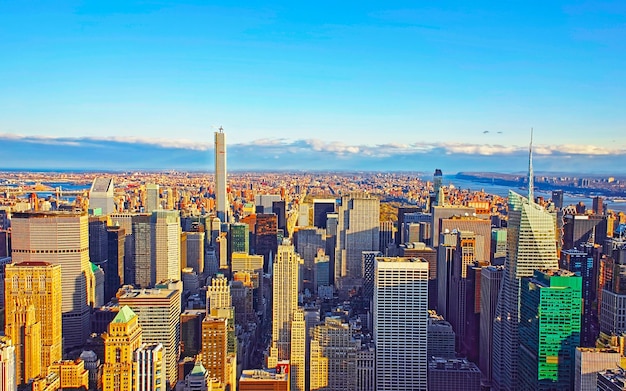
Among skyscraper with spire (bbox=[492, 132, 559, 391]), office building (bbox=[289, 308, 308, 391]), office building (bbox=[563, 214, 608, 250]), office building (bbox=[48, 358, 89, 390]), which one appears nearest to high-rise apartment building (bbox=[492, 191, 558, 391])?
skyscraper with spire (bbox=[492, 132, 559, 391])

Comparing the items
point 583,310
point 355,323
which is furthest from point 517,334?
point 355,323

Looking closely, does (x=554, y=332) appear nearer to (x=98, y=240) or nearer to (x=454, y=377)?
(x=454, y=377)

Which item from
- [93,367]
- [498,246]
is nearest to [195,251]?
[498,246]

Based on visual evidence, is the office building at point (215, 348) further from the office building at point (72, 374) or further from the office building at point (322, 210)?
the office building at point (322, 210)

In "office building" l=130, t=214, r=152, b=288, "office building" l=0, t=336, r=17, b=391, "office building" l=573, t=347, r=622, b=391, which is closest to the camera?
"office building" l=0, t=336, r=17, b=391

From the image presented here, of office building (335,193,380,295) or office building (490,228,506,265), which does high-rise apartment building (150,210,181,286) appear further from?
office building (490,228,506,265)

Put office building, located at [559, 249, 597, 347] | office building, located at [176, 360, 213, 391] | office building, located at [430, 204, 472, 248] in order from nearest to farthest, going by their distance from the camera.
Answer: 1. office building, located at [176, 360, 213, 391]
2. office building, located at [559, 249, 597, 347]
3. office building, located at [430, 204, 472, 248]
